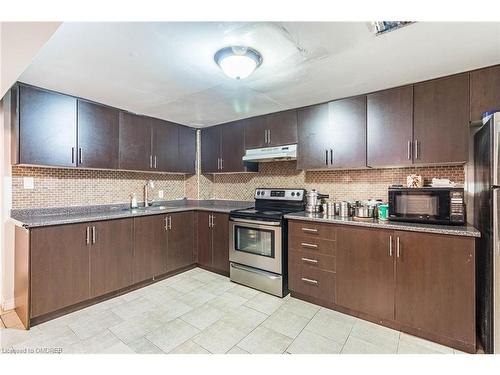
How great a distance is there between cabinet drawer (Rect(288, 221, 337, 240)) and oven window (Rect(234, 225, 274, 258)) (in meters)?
0.27

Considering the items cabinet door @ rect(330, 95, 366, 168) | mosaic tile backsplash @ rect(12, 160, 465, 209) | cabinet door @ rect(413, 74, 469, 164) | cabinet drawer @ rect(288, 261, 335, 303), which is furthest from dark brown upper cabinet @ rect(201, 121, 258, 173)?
cabinet door @ rect(413, 74, 469, 164)

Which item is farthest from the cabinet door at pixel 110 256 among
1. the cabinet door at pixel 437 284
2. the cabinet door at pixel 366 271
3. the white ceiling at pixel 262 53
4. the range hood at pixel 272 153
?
the cabinet door at pixel 437 284

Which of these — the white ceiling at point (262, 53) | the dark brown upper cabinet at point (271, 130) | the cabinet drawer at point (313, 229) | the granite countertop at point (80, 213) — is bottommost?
the cabinet drawer at point (313, 229)

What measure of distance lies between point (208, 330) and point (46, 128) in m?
2.50

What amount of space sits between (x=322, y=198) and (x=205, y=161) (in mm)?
1959

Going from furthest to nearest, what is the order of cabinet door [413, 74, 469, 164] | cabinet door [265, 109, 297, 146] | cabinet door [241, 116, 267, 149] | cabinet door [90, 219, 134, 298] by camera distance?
1. cabinet door [241, 116, 267, 149]
2. cabinet door [265, 109, 297, 146]
3. cabinet door [90, 219, 134, 298]
4. cabinet door [413, 74, 469, 164]

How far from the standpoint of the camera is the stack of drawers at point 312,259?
2473 millimetres

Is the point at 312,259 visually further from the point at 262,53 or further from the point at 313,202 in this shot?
the point at 262,53

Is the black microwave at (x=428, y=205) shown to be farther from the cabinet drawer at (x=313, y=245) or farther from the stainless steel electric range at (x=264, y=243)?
the stainless steel electric range at (x=264, y=243)

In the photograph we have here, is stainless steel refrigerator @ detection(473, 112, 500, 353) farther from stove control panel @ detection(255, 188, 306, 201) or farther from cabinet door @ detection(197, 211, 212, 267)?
cabinet door @ detection(197, 211, 212, 267)

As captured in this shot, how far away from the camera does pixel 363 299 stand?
2287mm

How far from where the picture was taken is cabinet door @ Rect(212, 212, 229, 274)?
11.0ft

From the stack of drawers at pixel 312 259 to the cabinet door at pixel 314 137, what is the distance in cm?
75
